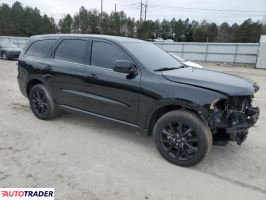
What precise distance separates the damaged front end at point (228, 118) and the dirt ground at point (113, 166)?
520 mm

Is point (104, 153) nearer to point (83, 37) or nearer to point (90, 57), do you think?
point (90, 57)

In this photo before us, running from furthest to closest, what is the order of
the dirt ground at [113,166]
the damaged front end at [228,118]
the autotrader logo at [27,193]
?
the damaged front end at [228,118] → the dirt ground at [113,166] → the autotrader logo at [27,193]

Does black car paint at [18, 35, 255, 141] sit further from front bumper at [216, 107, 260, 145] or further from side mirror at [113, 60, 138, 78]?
front bumper at [216, 107, 260, 145]

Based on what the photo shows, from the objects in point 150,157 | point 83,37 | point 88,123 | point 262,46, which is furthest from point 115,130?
point 262,46

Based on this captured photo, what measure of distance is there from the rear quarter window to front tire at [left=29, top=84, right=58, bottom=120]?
0.66 meters

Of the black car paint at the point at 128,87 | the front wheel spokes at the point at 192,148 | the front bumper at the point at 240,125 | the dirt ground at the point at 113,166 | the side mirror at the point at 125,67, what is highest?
the side mirror at the point at 125,67

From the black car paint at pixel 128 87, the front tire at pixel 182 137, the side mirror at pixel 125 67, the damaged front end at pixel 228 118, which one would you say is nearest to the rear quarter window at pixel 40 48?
the black car paint at pixel 128 87

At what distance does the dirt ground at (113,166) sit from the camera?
322 cm

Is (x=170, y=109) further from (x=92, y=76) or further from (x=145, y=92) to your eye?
(x=92, y=76)

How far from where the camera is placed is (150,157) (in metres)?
4.07

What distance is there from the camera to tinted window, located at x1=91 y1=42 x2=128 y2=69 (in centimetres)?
439

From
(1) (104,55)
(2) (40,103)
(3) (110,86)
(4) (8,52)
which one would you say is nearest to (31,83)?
(2) (40,103)

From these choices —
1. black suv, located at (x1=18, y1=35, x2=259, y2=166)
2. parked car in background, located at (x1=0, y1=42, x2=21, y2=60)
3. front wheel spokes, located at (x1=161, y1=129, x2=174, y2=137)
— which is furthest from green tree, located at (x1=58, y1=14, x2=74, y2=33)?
front wheel spokes, located at (x1=161, y1=129, x2=174, y2=137)

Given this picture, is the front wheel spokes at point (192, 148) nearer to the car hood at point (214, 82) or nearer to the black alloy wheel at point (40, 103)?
the car hood at point (214, 82)
